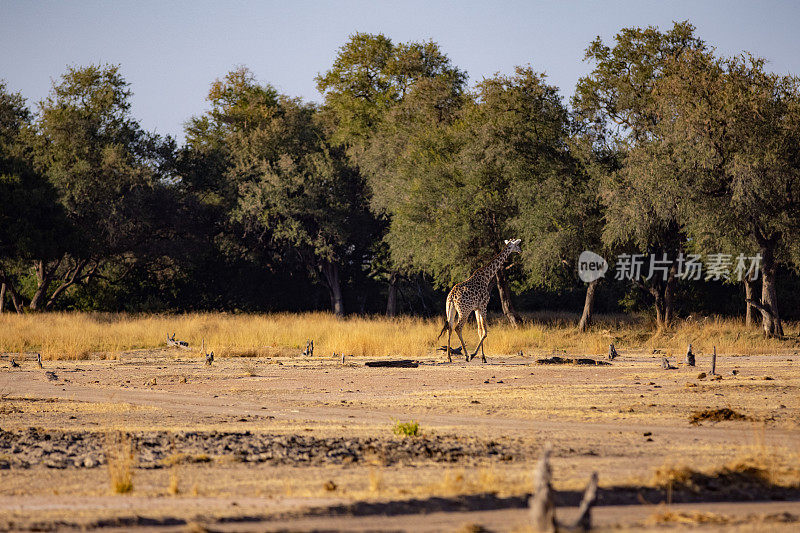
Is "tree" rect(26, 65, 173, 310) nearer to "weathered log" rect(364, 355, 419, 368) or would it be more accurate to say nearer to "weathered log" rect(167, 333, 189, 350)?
"weathered log" rect(167, 333, 189, 350)

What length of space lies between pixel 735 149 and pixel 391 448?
74.8 feet

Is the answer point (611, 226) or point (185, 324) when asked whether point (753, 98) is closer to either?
point (611, 226)

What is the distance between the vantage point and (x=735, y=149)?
29656 millimetres

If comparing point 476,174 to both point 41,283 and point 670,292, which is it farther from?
point 41,283

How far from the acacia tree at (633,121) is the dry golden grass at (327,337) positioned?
295 centimetres

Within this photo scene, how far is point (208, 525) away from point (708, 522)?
3.76 meters

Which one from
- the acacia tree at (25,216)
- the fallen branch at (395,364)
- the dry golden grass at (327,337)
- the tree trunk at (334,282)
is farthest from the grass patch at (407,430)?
the tree trunk at (334,282)

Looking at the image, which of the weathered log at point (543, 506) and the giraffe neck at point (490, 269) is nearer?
the weathered log at point (543, 506)

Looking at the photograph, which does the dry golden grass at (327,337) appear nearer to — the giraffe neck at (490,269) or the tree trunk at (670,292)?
the tree trunk at (670,292)

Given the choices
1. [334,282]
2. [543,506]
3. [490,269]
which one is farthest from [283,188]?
[543,506]

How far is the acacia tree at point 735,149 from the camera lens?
28.9 metres

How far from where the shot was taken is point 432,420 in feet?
43.3

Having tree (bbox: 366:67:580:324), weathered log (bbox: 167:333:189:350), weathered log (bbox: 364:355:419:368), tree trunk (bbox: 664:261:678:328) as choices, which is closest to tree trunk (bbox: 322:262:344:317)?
tree (bbox: 366:67:580:324)

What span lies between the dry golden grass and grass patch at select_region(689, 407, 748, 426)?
13.3 meters
